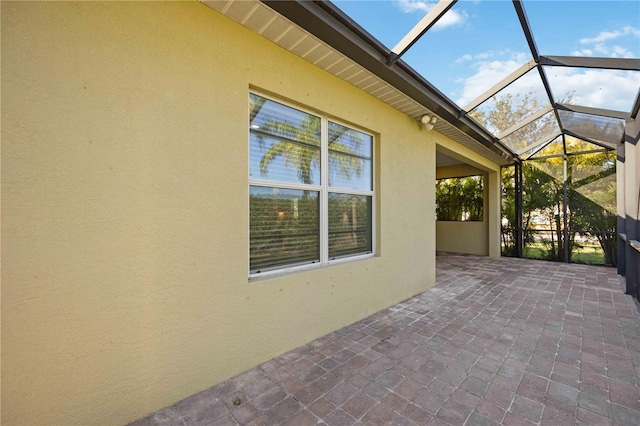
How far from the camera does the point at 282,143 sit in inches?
111

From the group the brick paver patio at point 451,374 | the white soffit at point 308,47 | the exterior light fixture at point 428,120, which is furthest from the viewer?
the exterior light fixture at point 428,120

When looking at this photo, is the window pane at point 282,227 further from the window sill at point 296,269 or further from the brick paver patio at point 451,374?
the brick paver patio at point 451,374

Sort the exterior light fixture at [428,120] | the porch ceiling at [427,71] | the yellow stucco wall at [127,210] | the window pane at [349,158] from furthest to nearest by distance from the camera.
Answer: the exterior light fixture at [428,120] → the window pane at [349,158] → the porch ceiling at [427,71] → the yellow stucco wall at [127,210]

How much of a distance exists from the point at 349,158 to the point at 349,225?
2.90 ft

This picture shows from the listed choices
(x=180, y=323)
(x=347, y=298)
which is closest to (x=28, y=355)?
(x=180, y=323)

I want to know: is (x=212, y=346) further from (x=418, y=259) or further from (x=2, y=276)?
(x=418, y=259)

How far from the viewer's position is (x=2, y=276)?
1407 millimetres

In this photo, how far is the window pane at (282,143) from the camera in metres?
2.60

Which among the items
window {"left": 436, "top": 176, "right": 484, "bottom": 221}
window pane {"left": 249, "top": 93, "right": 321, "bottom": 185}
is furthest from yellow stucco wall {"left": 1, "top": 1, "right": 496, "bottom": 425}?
window {"left": 436, "top": 176, "right": 484, "bottom": 221}

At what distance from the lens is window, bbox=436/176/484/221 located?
9141 millimetres

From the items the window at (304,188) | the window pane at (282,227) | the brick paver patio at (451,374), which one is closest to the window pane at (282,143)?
the window at (304,188)

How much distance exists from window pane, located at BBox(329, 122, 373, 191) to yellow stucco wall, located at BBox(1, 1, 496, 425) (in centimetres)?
85

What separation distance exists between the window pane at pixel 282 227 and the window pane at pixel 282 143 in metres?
0.18

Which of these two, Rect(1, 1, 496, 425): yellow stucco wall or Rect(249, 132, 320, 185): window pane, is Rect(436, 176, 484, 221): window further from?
Rect(1, 1, 496, 425): yellow stucco wall
